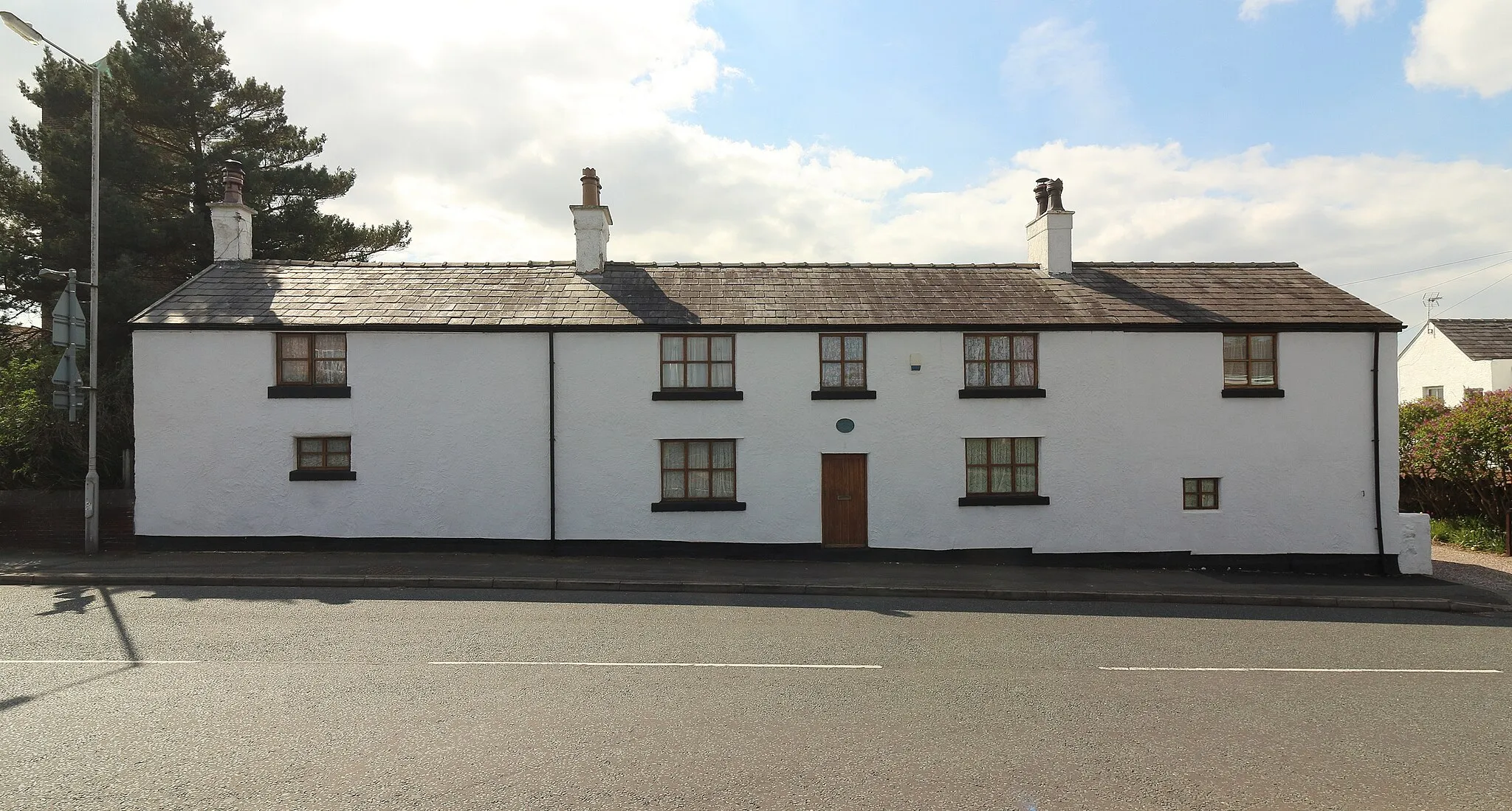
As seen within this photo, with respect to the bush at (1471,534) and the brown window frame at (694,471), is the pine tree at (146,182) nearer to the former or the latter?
the brown window frame at (694,471)

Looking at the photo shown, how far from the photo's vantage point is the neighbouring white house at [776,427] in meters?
14.6

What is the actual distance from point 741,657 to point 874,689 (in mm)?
1618

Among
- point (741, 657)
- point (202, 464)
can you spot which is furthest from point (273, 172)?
point (741, 657)

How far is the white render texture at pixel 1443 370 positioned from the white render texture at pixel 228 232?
3732cm

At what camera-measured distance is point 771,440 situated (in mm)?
14875

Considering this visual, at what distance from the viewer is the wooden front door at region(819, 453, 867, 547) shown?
1491 centimetres

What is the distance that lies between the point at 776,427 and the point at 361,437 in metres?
7.70

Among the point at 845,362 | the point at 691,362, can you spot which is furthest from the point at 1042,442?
the point at 691,362

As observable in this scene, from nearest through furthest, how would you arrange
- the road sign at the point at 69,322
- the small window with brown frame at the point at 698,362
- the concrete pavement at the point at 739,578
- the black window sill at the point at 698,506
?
the concrete pavement at the point at 739,578, the road sign at the point at 69,322, the black window sill at the point at 698,506, the small window with brown frame at the point at 698,362

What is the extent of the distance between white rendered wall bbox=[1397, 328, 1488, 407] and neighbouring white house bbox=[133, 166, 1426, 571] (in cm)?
1836

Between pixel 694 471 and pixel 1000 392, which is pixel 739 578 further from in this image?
pixel 1000 392

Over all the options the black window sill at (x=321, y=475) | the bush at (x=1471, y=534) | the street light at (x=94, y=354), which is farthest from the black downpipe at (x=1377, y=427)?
the street light at (x=94, y=354)

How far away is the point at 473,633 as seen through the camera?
30.0ft

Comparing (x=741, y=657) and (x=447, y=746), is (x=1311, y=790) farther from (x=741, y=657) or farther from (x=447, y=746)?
(x=447, y=746)
